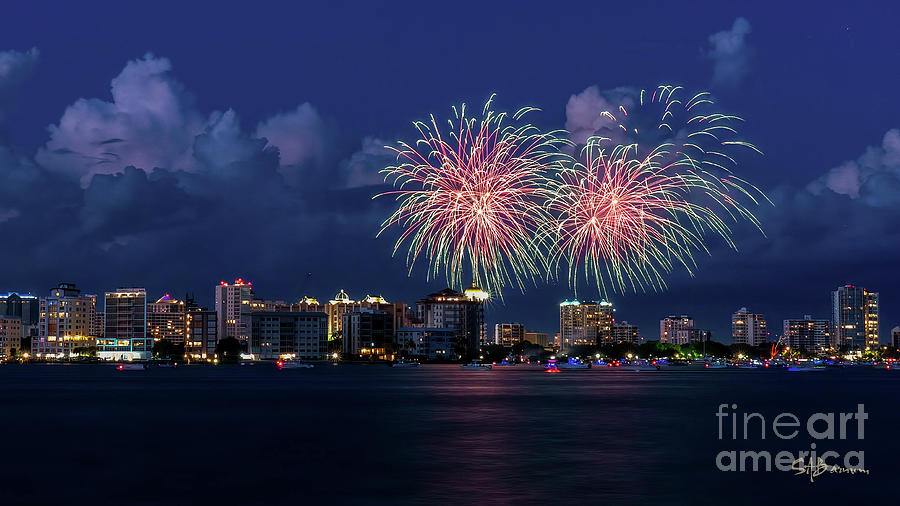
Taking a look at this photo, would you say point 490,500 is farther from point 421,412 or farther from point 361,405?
point 361,405

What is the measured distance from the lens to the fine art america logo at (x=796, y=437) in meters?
48.4

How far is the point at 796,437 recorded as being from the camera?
63688 mm

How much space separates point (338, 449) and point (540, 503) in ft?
74.0

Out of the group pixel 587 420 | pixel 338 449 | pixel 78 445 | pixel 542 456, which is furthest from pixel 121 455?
pixel 587 420

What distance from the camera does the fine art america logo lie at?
48.4 metres
